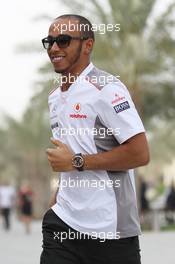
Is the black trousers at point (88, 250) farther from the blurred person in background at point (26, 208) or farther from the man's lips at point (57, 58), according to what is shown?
the blurred person in background at point (26, 208)

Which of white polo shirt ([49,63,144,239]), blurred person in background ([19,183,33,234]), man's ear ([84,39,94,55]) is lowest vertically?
white polo shirt ([49,63,144,239])

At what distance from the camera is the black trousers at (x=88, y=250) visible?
11.5 feet

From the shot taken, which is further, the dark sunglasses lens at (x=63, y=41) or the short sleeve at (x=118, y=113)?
the dark sunglasses lens at (x=63, y=41)

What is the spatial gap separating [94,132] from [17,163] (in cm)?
4493

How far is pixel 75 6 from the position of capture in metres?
24.3

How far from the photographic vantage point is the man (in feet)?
11.5

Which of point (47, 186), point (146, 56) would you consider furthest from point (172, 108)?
point (47, 186)

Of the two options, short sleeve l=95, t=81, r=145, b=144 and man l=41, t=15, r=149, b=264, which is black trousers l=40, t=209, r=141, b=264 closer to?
man l=41, t=15, r=149, b=264

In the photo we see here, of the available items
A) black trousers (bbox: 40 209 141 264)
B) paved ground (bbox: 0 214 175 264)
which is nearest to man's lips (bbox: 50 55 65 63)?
black trousers (bbox: 40 209 141 264)

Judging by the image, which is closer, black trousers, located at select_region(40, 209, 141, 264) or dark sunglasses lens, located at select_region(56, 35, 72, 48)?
black trousers, located at select_region(40, 209, 141, 264)

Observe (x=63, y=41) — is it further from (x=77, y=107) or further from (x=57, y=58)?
(x=77, y=107)

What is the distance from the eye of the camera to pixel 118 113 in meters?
3.49

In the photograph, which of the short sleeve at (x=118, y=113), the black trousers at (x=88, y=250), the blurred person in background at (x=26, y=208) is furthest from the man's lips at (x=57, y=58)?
the blurred person in background at (x=26, y=208)

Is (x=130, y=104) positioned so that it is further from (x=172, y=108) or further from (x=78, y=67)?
(x=172, y=108)
